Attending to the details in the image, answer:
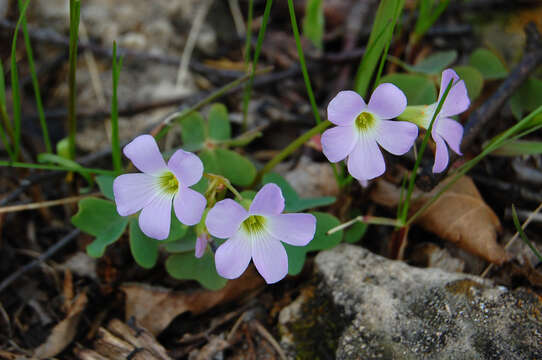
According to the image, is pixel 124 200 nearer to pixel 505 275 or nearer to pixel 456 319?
pixel 456 319

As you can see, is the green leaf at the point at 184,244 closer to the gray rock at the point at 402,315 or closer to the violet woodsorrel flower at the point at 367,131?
the gray rock at the point at 402,315

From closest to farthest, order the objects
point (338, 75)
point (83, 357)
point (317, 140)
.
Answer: point (83, 357), point (317, 140), point (338, 75)

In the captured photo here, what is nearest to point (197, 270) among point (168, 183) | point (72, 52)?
point (168, 183)

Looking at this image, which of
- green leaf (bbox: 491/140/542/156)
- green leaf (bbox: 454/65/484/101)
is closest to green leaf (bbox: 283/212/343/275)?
green leaf (bbox: 491/140/542/156)

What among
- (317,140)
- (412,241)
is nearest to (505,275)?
(412,241)

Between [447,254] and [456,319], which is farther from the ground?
[456,319]

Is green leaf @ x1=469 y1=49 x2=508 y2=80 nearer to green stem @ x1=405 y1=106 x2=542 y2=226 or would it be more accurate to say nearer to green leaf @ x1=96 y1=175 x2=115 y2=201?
green stem @ x1=405 y1=106 x2=542 y2=226

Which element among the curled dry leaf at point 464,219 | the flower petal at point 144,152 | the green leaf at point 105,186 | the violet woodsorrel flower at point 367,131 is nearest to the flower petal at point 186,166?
the flower petal at point 144,152
